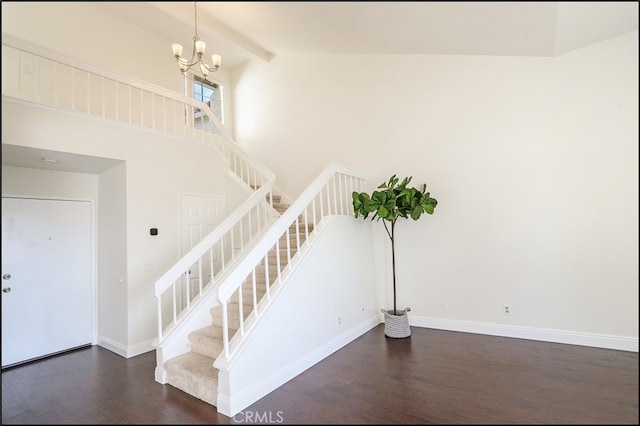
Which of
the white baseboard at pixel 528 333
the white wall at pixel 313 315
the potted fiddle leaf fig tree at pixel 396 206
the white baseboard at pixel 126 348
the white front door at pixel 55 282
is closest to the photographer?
the white wall at pixel 313 315

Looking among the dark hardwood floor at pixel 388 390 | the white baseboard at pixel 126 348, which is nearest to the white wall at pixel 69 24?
the dark hardwood floor at pixel 388 390

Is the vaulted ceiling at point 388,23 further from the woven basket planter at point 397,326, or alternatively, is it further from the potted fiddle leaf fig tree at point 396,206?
the woven basket planter at point 397,326

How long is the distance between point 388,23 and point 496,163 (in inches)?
91.5

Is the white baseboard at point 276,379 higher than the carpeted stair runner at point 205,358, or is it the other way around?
the carpeted stair runner at point 205,358

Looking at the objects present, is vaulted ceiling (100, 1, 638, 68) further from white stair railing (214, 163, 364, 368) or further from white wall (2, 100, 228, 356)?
white wall (2, 100, 228, 356)

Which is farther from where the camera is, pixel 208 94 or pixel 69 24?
pixel 208 94

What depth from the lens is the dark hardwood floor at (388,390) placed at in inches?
87.5

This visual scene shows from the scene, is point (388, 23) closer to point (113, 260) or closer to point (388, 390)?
point (388, 390)

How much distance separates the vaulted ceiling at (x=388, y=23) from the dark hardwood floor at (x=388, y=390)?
221 cm

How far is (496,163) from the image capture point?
12.9ft

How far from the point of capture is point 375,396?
2588 millimetres

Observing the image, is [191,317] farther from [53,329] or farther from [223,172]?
[223,172]

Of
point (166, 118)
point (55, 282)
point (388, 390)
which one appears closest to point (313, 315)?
point (388, 390)

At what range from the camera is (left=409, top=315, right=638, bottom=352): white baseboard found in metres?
→ 3.07
